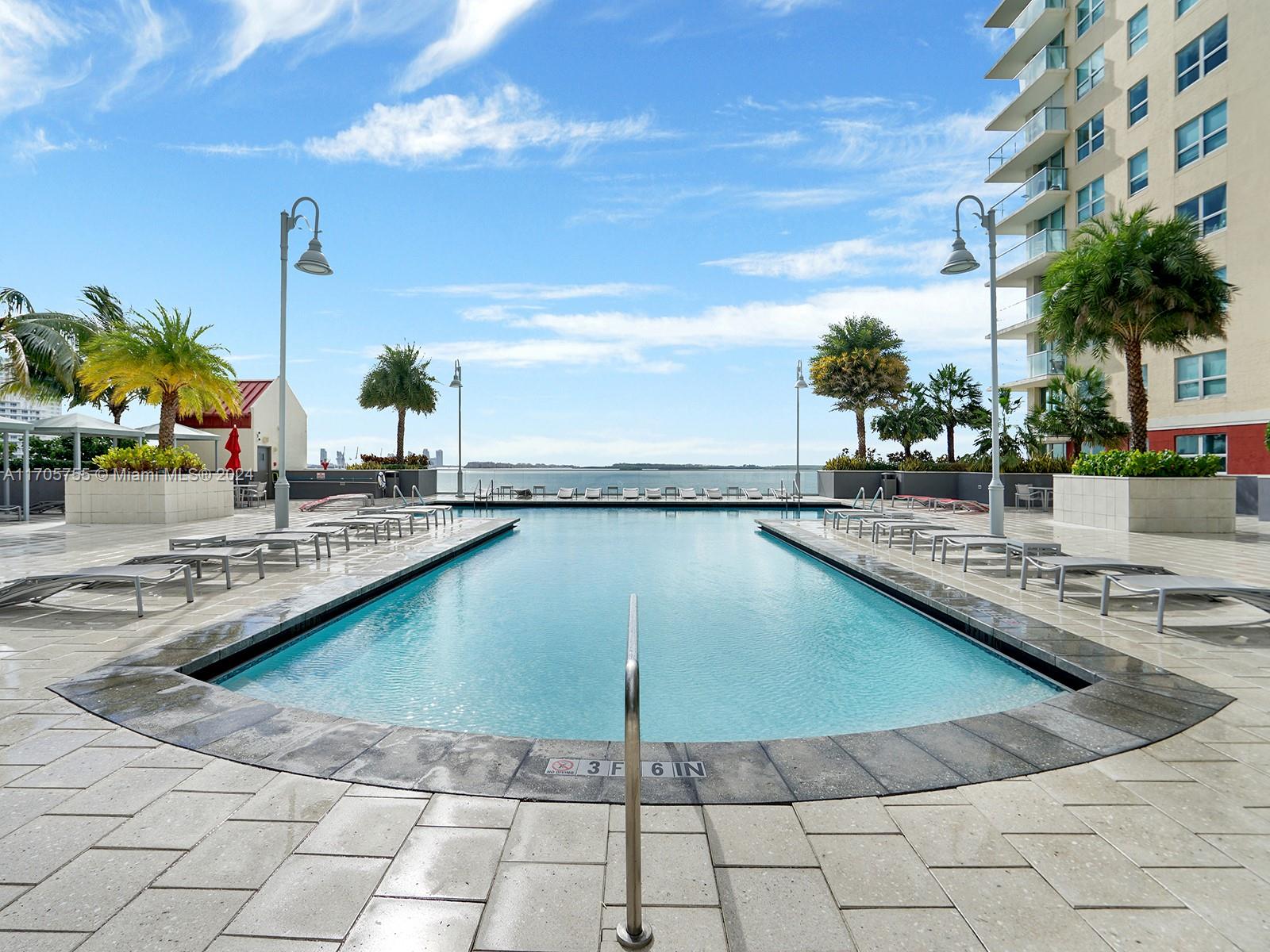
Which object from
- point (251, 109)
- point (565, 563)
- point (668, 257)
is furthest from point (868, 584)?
point (668, 257)

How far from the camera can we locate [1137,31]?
21.2m

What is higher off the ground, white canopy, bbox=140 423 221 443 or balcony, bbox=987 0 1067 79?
balcony, bbox=987 0 1067 79

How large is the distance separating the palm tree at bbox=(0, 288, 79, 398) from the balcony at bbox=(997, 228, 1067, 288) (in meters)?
34.1

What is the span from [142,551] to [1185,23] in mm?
29050

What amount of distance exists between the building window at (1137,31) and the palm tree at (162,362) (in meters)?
29.3

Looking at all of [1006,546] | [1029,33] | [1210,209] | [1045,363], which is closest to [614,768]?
[1006,546]

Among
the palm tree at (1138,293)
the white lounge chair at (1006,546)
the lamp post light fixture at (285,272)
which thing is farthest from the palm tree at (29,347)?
the palm tree at (1138,293)

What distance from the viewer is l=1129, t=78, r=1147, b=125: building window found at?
2086 cm

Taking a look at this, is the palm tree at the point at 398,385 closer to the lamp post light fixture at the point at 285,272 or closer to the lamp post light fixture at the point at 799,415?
the lamp post light fixture at the point at 799,415

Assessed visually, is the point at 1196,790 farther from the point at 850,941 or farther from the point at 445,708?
the point at 445,708

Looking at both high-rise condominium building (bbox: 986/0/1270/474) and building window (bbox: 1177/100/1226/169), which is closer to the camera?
high-rise condominium building (bbox: 986/0/1270/474)

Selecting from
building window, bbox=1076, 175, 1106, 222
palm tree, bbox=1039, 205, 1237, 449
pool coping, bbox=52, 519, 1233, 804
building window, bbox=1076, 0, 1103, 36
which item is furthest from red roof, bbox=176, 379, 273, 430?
building window, bbox=1076, 0, 1103, 36

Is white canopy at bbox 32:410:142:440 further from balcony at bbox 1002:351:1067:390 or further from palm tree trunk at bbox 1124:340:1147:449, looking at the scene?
balcony at bbox 1002:351:1067:390

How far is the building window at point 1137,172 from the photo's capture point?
20.9 metres
